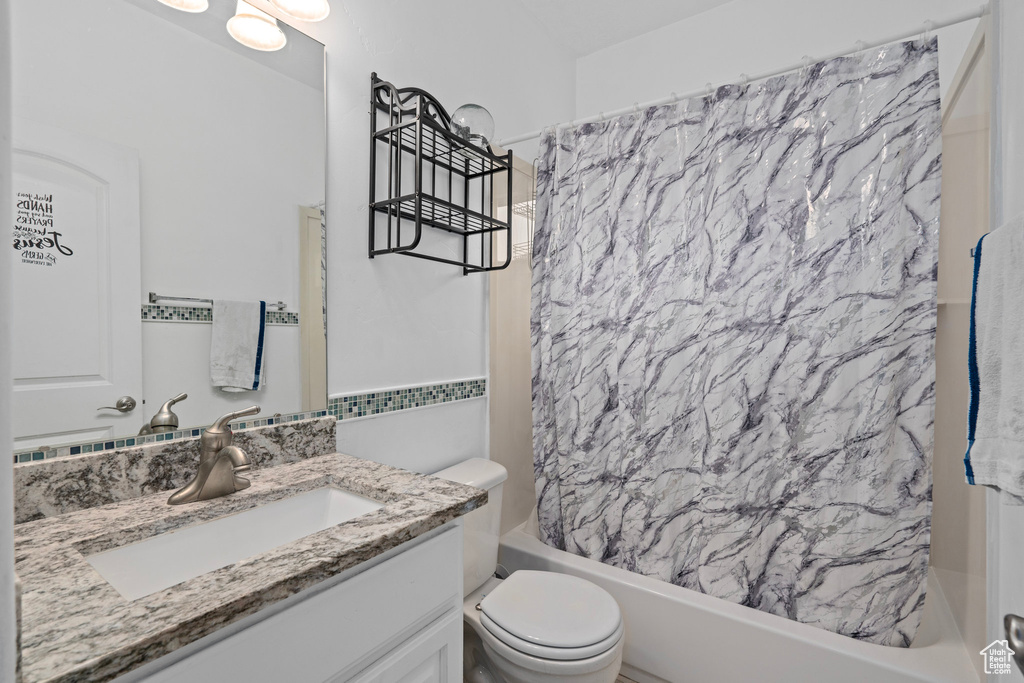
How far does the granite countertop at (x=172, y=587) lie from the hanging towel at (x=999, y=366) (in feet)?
2.76

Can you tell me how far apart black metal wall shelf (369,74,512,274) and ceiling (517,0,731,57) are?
97 centimetres

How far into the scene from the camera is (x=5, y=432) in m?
0.25

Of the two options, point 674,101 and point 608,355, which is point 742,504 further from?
point 674,101

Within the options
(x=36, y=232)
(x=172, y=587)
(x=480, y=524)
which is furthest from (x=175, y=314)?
(x=480, y=524)

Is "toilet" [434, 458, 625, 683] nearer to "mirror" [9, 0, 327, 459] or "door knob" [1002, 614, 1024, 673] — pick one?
"mirror" [9, 0, 327, 459]

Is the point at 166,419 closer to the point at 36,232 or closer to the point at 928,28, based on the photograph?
the point at 36,232

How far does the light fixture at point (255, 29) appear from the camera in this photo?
3.74 ft

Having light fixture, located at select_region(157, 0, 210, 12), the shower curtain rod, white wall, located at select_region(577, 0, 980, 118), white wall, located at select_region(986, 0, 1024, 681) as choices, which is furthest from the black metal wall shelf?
white wall, located at select_region(986, 0, 1024, 681)

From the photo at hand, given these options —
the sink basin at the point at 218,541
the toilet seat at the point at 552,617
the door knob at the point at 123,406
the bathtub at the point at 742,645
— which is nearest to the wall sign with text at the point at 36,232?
the door knob at the point at 123,406

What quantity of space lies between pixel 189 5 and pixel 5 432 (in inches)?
47.8

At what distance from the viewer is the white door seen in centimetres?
84

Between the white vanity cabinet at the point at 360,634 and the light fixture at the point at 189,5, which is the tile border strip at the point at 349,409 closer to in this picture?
the white vanity cabinet at the point at 360,634

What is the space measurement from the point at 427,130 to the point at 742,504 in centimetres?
163

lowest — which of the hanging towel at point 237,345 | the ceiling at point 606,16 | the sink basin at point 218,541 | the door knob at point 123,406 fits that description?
the sink basin at point 218,541
